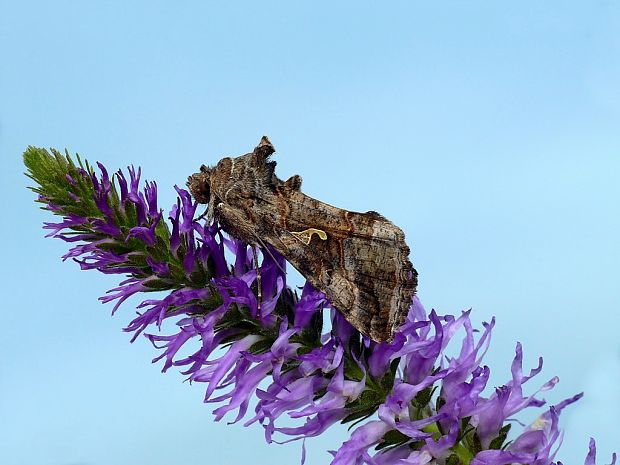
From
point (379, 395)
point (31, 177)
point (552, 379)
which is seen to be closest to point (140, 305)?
point (31, 177)

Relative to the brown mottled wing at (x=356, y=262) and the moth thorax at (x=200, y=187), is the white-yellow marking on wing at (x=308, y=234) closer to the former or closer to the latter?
the brown mottled wing at (x=356, y=262)

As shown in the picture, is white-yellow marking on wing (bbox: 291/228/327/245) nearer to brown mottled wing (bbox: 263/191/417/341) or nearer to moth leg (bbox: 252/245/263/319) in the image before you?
brown mottled wing (bbox: 263/191/417/341)

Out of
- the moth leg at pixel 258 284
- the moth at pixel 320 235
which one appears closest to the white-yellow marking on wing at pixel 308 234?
the moth at pixel 320 235

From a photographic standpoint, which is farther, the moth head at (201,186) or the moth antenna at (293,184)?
the moth head at (201,186)

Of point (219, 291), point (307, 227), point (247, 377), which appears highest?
point (307, 227)

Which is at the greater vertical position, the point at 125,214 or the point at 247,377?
the point at 125,214

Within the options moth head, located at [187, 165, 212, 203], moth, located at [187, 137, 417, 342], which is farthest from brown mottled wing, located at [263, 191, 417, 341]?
moth head, located at [187, 165, 212, 203]

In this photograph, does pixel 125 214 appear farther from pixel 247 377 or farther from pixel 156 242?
pixel 247 377

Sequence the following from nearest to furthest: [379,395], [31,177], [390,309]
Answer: [390,309] → [379,395] → [31,177]
